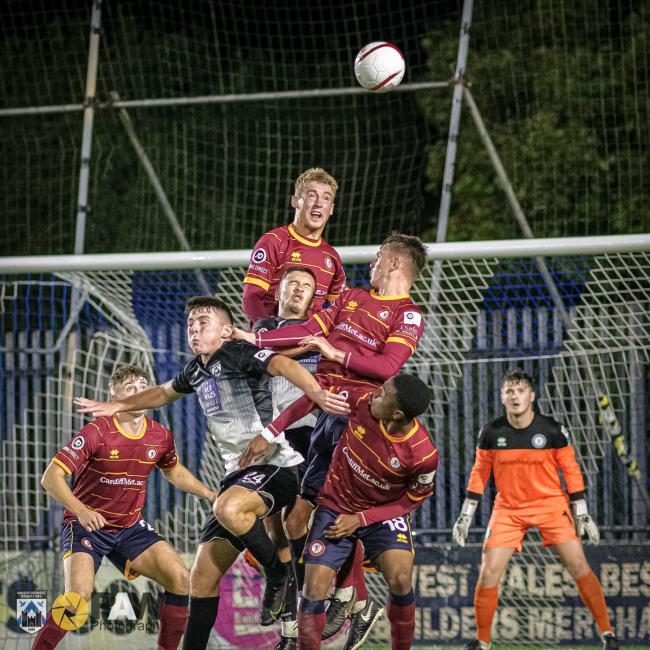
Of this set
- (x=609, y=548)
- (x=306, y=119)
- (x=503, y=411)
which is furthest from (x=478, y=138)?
(x=609, y=548)

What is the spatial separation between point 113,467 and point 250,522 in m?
1.60

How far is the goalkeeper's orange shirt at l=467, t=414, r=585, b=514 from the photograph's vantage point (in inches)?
342

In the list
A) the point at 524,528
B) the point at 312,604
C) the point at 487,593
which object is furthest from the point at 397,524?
the point at 524,528

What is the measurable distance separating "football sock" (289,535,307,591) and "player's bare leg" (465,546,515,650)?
93.2 inches

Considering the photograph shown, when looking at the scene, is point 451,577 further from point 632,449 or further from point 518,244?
point 518,244

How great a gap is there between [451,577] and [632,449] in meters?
1.91

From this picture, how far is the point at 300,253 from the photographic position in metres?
6.93

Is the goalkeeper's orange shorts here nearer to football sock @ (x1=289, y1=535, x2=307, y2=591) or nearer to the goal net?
the goal net

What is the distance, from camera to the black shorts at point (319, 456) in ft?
21.2

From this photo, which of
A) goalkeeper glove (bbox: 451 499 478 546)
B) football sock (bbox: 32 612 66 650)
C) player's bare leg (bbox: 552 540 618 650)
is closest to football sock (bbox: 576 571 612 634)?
player's bare leg (bbox: 552 540 618 650)

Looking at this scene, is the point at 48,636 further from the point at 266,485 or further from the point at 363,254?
the point at 363,254

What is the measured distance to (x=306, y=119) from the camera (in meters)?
14.3

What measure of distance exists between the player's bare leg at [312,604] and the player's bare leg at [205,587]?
56 cm

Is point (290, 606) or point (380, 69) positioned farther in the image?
point (380, 69)
